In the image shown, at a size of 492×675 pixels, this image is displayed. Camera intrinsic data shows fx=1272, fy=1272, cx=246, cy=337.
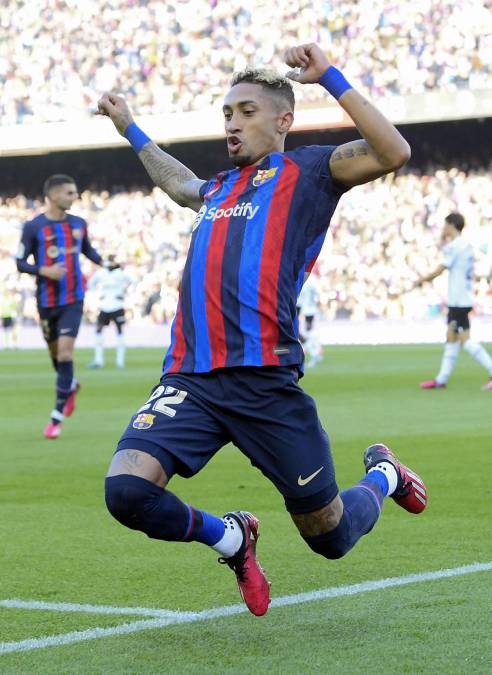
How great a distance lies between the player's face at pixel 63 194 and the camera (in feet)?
37.0

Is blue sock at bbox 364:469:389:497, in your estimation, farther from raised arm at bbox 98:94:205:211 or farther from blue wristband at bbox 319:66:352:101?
blue wristband at bbox 319:66:352:101

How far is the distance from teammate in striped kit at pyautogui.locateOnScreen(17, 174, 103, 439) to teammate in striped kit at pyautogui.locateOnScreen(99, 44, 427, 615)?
23.1 ft

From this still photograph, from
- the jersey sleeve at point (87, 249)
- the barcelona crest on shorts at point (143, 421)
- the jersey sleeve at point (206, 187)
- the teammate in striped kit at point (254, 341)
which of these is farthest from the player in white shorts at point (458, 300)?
the barcelona crest on shorts at point (143, 421)

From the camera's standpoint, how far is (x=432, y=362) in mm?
23359

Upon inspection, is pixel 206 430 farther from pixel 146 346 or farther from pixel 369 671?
pixel 146 346

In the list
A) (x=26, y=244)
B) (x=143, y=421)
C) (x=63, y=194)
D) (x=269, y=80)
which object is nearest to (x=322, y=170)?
(x=269, y=80)

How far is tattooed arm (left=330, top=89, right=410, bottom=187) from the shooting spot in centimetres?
408

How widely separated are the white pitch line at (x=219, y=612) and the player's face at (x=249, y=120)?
5.20 ft

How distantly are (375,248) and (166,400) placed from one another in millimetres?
30222

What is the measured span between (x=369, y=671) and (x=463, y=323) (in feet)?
43.5

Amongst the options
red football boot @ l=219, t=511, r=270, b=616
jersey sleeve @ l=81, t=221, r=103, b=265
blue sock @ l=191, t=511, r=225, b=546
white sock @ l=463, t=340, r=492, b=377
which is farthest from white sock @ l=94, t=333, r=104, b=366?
blue sock @ l=191, t=511, r=225, b=546

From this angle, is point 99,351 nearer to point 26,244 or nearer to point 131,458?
point 26,244

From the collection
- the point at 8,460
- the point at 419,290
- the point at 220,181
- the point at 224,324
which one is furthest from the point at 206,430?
the point at 419,290

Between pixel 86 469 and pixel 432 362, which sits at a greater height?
pixel 86 469
